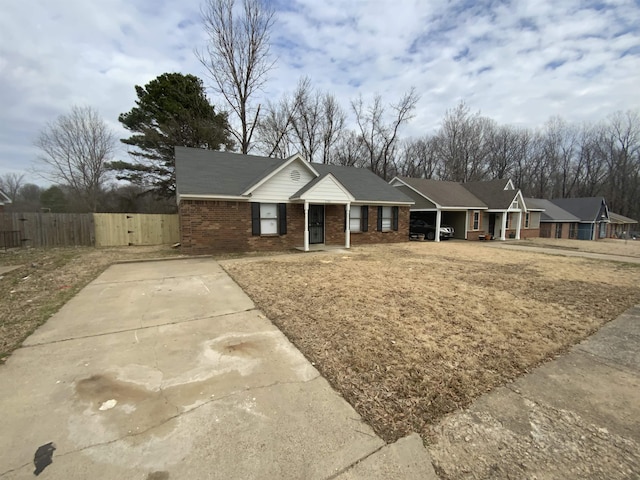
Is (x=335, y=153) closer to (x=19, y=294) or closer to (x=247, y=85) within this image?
(x=247, y=85)

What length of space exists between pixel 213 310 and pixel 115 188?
26688 millimetres

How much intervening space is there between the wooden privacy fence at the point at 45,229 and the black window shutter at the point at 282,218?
31.6 feet

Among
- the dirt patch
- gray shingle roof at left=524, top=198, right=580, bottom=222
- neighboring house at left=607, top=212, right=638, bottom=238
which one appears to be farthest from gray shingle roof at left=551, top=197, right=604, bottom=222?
the dirt patch

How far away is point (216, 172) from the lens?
12875 mm

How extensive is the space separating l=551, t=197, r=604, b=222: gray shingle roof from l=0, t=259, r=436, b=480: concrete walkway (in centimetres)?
4154

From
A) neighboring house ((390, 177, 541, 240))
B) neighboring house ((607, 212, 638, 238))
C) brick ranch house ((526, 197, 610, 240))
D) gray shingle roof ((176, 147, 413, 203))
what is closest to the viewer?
gray shingle roof ((176, 147, 413, 203))

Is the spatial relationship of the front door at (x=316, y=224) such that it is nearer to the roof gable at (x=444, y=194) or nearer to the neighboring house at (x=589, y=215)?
the roof gable at (x=444, y=194)

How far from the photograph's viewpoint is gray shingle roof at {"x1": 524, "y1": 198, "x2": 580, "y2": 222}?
29.9 meters

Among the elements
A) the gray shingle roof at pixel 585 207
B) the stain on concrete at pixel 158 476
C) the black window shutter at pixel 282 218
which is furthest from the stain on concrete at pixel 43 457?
the gray shingle roof at pixel 585 207

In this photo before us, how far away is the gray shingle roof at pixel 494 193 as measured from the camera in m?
22.6

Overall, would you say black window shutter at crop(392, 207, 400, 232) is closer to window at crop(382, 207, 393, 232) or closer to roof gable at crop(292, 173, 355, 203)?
window at crop(382, 207, 393, 232)

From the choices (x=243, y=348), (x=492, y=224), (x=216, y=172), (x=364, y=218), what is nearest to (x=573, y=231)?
(x=492, y=224)

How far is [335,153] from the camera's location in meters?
31.2

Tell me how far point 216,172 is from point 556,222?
35066 millimetres
